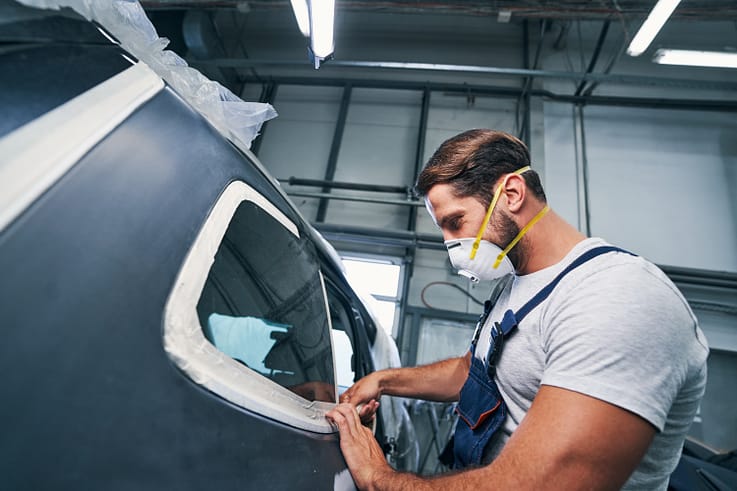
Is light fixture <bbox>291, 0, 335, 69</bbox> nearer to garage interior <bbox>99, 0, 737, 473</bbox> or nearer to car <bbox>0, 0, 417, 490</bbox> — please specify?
car <bbox>0, 0, 417, 490</bbox>

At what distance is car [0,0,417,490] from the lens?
317 mm

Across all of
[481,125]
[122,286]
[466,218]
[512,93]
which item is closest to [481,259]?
[466,218]

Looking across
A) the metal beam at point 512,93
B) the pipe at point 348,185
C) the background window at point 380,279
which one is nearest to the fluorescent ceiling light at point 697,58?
the metal beam at point 512,93

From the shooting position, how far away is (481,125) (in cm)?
443

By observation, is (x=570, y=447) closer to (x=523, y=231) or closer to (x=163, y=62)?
(x=523, y=231)

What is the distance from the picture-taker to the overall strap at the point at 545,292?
81 centimetres

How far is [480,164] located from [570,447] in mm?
682

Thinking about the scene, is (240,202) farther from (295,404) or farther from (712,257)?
(712,257)

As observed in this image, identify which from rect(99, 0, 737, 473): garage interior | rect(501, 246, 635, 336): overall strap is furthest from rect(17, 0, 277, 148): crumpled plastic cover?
rect(99, 0, 737, 473): garage interior

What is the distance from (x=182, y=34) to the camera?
4.54 metres

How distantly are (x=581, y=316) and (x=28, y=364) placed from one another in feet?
2.62

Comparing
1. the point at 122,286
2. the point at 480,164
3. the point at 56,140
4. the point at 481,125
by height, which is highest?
the point at 481,125

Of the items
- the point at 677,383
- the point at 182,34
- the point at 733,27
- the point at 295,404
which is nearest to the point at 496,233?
the point at 677,383

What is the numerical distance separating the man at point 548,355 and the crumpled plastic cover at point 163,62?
55cm
